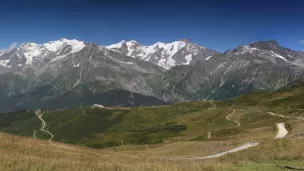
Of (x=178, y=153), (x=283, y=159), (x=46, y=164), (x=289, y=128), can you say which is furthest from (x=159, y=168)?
(x=289, y=128)

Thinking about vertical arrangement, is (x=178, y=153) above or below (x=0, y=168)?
below

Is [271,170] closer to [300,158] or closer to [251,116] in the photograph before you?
[300,158]

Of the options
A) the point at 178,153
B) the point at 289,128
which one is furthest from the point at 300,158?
the point at 289,128

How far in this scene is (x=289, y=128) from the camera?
85188 mm

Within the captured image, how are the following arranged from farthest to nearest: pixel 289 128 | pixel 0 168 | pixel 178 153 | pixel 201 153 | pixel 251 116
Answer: pixel 251 116
pixel 289 128
pixel 178 153
pixel 201 153
pixel 0 168

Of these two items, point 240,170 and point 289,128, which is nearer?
point 240,170

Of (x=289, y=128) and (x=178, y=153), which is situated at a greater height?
(x=289, y=128)

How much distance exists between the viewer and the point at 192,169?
18625mm

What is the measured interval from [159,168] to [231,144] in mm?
49766

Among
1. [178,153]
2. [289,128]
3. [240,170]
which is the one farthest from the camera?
[289,128]

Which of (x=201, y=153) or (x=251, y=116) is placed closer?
(x=201, y=153)

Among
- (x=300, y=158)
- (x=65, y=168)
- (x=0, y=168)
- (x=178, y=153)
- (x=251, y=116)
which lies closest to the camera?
(x=0, y=168)

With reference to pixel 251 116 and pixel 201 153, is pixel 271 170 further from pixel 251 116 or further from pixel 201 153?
pixel 251 116

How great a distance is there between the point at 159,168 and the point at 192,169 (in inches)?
76.7
